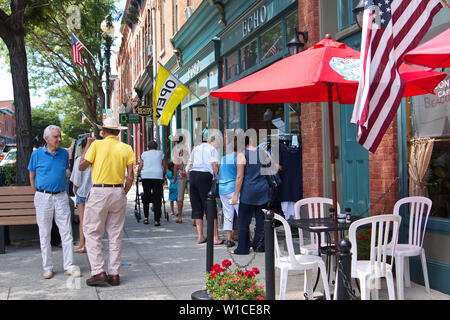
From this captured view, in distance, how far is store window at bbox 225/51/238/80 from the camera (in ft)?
42.3

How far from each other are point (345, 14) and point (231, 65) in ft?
19.0

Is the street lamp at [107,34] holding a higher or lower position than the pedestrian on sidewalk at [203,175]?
higher

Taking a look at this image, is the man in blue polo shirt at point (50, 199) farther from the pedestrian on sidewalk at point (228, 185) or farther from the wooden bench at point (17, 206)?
the pedestrian on sidewalk at point (228, 185)

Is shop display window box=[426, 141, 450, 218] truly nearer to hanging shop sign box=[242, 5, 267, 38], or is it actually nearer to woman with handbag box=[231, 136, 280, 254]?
woman with handbag box=[231, 136, 280, 254]

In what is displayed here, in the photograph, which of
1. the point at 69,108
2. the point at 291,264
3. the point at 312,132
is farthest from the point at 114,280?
the point at 69,108

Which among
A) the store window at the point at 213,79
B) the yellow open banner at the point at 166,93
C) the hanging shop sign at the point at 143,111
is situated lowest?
the yellow open banner at the point at 166,93

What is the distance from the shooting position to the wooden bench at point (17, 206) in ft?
27.0

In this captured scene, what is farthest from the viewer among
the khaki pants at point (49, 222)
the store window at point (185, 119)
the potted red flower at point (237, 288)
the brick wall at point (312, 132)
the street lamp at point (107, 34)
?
the store window at point (185, 119)

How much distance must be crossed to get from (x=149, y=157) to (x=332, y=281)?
6.28 m

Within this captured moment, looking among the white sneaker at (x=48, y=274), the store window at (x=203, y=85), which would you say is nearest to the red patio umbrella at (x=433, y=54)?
the white sneaker at (x=48, y=274)

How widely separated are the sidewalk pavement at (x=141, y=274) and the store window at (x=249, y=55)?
15.0ft

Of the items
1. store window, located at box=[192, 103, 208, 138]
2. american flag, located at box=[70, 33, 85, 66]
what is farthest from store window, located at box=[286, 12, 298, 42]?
american flag, located at box=[70, 33, 85, 66]

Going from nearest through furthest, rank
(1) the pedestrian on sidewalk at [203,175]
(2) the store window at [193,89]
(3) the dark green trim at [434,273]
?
(3) the dark green trim at [434,273], (1) the pedestrian on sidewalk at [203,175], (2) the store window at [193,89]

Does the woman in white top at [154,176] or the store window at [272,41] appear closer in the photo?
the store window at [272,41]
